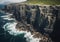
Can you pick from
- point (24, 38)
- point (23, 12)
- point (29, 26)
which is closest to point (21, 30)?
point (29, 26)

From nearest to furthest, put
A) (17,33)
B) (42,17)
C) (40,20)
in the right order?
(42,17)
(40,20)
(17,33)

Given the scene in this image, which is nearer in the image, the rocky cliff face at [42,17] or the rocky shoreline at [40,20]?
the rocky shoreline at [40,20]

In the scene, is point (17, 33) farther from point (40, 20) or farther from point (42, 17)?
point (42, 17)

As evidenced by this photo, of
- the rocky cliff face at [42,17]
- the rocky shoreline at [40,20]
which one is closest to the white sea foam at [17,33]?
the rocky shoreline at [40,20]

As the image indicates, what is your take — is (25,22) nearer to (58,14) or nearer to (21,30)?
(21,30)

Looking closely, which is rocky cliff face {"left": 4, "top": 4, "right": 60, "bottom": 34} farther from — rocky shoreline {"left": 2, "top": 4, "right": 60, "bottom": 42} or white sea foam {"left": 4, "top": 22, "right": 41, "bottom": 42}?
white sea foam {"left": 4, "top": 22, "right": 41, "bottom": 42}

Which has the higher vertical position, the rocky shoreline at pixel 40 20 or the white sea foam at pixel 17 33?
the rocky shoreline at pixel 40 20

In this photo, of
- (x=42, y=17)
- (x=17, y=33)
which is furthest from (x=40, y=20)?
(x=17, y=33)

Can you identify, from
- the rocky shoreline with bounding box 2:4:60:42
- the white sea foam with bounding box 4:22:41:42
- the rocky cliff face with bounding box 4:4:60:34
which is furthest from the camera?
the white sea foam with bounding box 4:22:41:42

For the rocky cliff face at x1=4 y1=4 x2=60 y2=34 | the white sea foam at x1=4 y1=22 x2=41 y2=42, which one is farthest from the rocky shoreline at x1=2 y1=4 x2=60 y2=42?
the white sea foam at x1=4 y1=22 x2=41 y2=42

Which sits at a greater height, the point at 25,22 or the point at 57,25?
the point at 57,25

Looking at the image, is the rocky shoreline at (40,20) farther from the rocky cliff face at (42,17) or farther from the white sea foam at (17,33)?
the white sea foam at (17,33)
